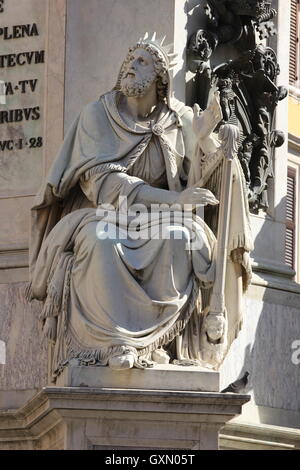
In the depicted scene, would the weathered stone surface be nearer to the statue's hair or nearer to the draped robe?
the draped robe

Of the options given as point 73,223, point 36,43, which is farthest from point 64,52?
point 73,223

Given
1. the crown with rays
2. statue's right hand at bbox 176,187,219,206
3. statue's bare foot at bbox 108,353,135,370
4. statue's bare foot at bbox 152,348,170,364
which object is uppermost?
the crown with rays

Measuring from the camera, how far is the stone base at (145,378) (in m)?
17.5

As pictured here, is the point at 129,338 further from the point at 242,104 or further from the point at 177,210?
the point at 242,104

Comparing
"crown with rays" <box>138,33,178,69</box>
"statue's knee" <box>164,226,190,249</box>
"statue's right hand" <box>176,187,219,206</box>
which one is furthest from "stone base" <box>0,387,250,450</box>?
"crown with rays" <box>138,33,178,69</box>

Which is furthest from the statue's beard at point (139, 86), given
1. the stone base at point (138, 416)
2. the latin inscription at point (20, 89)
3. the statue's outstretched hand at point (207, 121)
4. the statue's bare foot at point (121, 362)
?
the stone base at point (138, 416)

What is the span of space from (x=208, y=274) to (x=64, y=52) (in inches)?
92.6

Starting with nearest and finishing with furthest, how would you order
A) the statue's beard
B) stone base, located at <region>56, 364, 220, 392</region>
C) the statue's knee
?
1. stone base, located at <region>56, 364, 220, 392</region>
2. the statue's knee
3. the statue's beard

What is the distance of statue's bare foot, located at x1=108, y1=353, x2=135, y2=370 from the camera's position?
17.5 m

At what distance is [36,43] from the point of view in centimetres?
1953

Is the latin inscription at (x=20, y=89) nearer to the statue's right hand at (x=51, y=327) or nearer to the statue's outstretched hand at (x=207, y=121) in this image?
the statue's outstretched hand at (x=207, y=121)

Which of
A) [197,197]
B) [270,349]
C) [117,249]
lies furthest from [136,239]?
[270,349]

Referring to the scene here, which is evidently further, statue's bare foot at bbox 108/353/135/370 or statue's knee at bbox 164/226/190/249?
statue's knee at bbox 164/226/190/249

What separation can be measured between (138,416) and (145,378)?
0.27 m
